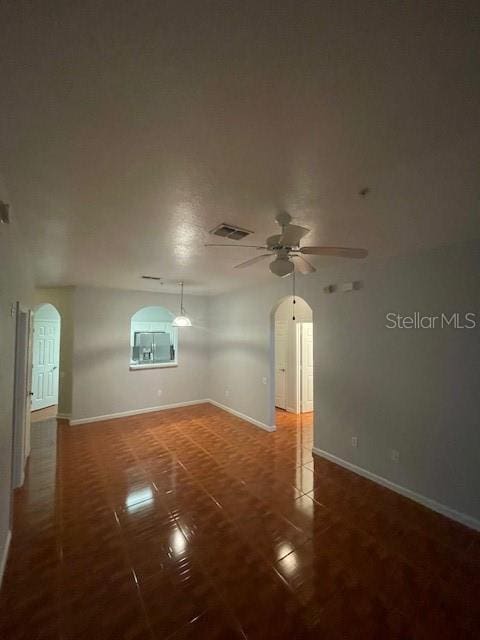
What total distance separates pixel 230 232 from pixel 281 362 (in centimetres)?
457

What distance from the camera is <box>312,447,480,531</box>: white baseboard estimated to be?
2.54m

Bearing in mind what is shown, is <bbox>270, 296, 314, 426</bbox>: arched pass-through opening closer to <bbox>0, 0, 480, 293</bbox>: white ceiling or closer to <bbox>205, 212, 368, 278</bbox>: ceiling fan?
<bbox>205, 212, 368, 278</bbox>: ceiling fan

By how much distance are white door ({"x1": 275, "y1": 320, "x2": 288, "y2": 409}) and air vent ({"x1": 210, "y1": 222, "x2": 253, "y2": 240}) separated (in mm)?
4126

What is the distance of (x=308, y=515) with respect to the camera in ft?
8.68

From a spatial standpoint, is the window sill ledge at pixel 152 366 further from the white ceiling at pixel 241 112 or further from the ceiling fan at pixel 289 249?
the ceiling fan at pixel 289 249

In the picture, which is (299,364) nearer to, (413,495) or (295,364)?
(295,364)

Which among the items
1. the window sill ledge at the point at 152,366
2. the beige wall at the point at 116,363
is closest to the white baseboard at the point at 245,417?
the beige wall at the point at 116,363

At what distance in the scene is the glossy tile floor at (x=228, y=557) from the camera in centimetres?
166

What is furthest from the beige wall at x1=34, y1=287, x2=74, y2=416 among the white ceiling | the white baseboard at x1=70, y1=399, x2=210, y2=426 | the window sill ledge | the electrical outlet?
the electrical outlet

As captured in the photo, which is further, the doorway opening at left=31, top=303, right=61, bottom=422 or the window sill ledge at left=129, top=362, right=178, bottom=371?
the doorway opening at left=31, top=303, right=61, bottom=422

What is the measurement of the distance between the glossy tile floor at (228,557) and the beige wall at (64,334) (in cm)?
188

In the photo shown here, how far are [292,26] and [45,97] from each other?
3.27ft

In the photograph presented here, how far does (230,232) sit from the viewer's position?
2.46 meters

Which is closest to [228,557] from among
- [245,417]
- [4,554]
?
[4,554]
